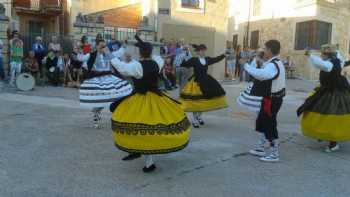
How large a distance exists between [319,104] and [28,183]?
4.42m

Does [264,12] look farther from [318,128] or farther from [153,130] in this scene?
[153,130]

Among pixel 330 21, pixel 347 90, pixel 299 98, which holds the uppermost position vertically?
pixel 330 21

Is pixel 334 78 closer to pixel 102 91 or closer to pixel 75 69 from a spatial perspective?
pixel 102 91

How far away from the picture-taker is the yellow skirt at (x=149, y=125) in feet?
17.0

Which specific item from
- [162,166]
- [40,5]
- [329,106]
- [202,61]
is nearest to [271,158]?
[329,106]

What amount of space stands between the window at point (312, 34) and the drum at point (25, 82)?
16.6m

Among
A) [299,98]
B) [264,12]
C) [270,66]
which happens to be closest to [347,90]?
[270,66]

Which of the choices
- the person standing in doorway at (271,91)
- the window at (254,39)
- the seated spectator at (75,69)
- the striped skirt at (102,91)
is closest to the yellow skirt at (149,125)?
the person standing in doorway at (271,91)

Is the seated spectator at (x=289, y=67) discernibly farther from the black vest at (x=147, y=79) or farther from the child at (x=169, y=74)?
the black vest at (x=147, y=79)

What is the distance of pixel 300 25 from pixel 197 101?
19743 millimetres

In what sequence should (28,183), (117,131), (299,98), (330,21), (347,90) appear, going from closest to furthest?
(28,183) → (117,131) → (347,90) → (299,98) → (330,21)

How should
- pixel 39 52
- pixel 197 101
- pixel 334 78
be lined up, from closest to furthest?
pixel 334 78, pixel 197 101, pixel 39 52

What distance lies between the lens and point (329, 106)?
6.91 metres

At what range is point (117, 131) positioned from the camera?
212 inches
